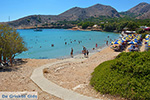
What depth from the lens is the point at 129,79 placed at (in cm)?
677

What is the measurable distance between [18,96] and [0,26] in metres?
11.1

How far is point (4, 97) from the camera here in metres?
6.45

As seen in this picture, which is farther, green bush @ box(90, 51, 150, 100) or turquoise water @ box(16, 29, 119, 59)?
turquoise water @ box(16, 29, 119, 59)

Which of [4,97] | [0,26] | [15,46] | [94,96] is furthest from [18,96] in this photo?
[0,26]

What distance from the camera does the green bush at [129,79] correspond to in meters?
6.16

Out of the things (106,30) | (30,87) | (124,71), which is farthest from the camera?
(106,30)

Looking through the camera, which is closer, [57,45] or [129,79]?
[129,79]

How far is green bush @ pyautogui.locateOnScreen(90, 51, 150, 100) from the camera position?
243 inches

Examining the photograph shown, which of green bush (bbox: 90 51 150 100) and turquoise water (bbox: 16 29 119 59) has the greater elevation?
green bush (bbox: 90 51 150 100)

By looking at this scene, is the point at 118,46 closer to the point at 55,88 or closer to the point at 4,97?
the point at 55,88

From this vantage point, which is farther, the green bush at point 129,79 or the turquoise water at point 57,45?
the turquoise water at point 57,45

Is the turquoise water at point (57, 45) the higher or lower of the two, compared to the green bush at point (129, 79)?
lower

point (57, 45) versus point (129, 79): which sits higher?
point (129, 79)

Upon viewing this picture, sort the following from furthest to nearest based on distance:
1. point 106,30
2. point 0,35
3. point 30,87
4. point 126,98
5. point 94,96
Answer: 1. point 106,30
2. point 0,35
3. point 30,87
4. point 94,96
5. point 126,98
